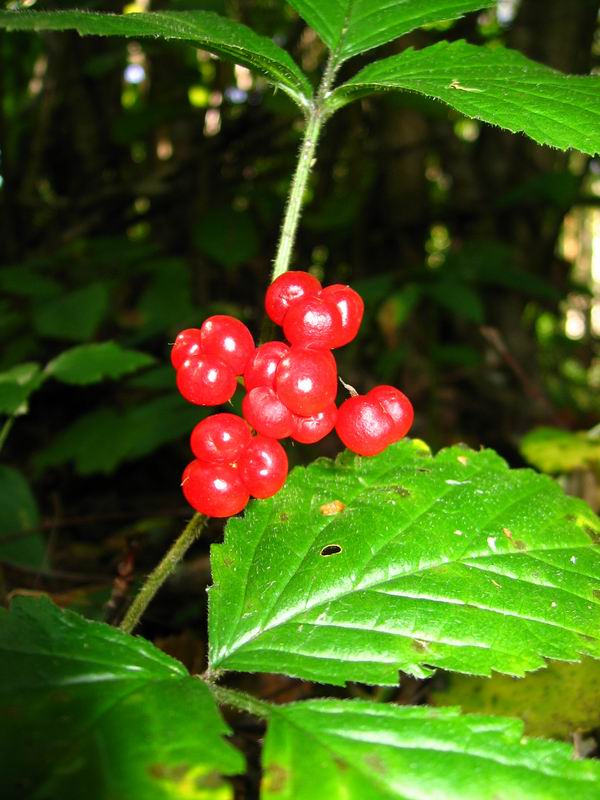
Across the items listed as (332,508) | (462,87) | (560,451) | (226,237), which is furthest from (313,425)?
(226,237)

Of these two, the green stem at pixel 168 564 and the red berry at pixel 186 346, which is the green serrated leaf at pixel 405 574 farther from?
the red berry at pixel 186 346

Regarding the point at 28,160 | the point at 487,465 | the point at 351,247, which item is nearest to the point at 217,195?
the point at 351,247

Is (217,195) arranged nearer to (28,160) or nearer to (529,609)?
(28,160)

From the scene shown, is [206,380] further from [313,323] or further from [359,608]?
[359,608]

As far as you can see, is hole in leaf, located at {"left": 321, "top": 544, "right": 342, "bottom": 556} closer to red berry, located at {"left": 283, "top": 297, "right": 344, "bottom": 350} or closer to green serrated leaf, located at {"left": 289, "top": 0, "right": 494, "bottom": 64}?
red berry, located at {"left": 283, "top": 297, "right": 344, "bottom": 350}

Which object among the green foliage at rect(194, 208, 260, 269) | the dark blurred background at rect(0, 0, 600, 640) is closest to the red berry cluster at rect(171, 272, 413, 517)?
the dark blurred background at rect(0, 0, 600, 640)

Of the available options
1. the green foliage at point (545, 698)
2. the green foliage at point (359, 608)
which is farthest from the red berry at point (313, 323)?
the green foliage at point (545, 698)
